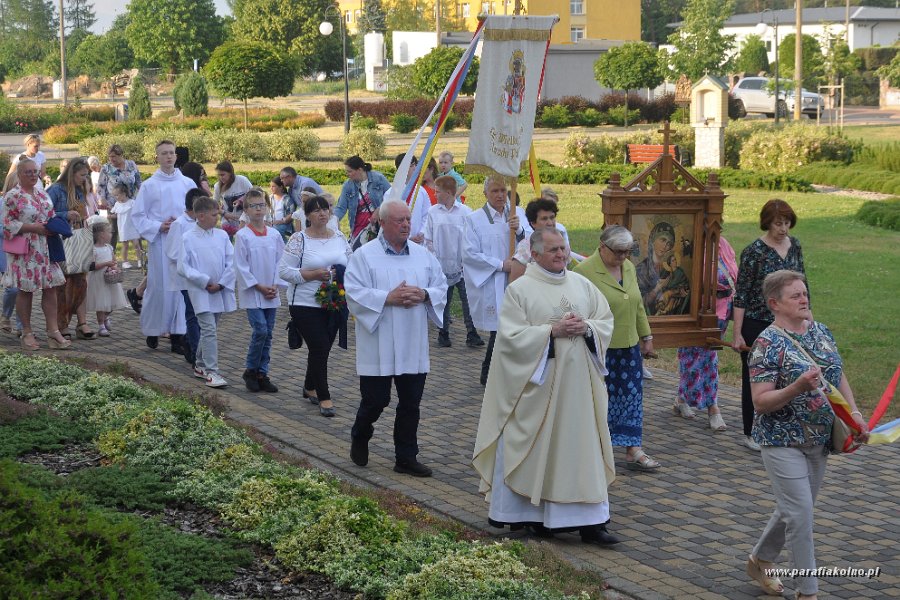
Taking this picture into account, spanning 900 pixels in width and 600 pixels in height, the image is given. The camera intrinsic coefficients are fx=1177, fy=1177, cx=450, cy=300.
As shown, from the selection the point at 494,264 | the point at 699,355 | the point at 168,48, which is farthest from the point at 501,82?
the point at 168,48

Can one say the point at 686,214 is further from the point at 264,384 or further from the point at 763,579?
the point at 264,384

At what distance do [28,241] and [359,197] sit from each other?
4165 mm

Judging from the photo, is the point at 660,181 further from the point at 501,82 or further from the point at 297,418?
the point at 297,418

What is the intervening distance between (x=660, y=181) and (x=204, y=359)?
4.70 meters

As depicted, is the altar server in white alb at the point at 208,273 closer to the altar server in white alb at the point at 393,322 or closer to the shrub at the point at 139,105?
the altar server in white alb at the point at 393,322

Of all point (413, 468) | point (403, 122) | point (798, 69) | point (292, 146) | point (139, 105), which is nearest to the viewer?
point (413, 468)

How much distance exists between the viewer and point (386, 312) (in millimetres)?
8617

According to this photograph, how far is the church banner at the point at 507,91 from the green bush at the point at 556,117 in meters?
43.0

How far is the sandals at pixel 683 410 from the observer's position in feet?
34.2

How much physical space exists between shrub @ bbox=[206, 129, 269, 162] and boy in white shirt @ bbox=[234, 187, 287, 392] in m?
28.7

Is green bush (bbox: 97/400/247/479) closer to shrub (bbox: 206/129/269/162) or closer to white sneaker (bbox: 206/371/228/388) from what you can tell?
white sneaker (bbox: 206/371/228/388)

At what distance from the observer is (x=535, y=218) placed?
394 inches

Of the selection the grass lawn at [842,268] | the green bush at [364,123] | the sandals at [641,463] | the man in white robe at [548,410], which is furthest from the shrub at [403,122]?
the man in white robe at [548,410]

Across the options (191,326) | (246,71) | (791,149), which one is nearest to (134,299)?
(191,326)
